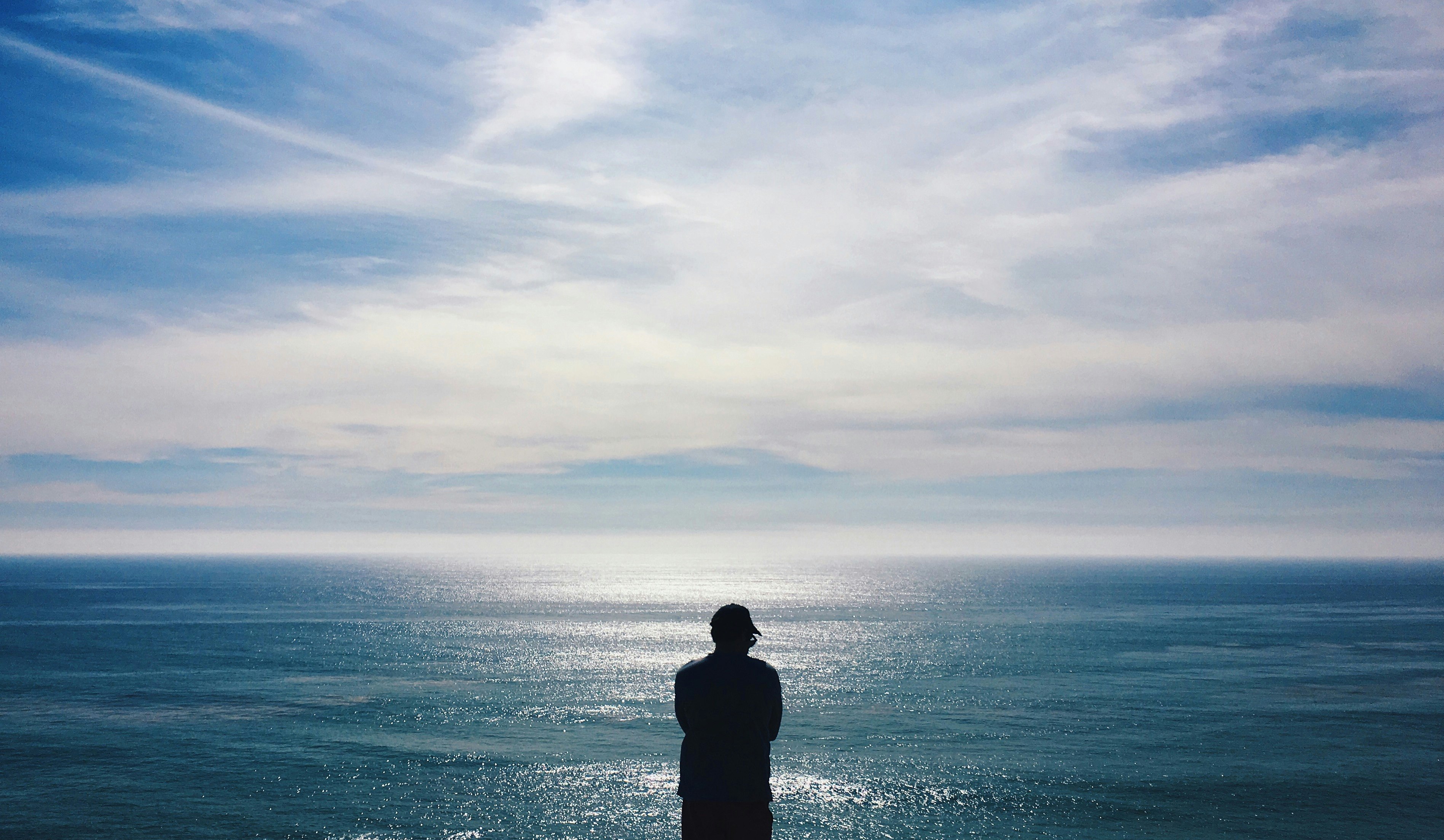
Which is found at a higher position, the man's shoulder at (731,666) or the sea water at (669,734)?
the man's shoulder at (731,666)

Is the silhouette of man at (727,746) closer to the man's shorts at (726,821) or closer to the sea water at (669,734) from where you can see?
the man's shorts at (726,821)

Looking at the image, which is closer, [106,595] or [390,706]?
[390,706]

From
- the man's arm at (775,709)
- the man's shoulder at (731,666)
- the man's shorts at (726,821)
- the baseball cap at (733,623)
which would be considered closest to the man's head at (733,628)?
the baseball cap at (733,623)

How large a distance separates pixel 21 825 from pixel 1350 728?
77919mm

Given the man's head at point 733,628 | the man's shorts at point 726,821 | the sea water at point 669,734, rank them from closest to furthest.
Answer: the man's shorts at point 726,821
the man's head at point 733,628
the sea water at point 669,734

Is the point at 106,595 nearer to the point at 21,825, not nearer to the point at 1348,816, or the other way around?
the point at 21,825

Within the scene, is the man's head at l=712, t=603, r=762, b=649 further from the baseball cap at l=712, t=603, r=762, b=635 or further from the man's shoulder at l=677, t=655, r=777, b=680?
the man's shoulder at l=677, t=655, r=777, b=680

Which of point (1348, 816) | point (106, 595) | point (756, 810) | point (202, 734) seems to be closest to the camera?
point (756, 810)

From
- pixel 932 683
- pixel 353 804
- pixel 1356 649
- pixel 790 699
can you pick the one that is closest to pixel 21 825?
pixel 353 804

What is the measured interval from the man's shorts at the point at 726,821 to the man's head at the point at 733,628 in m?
0.91

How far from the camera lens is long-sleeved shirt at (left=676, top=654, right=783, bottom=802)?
5.01 m

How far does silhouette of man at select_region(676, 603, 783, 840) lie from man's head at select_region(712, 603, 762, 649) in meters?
0.07

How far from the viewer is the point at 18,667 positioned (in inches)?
3332

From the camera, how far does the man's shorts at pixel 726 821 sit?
4953 mm
